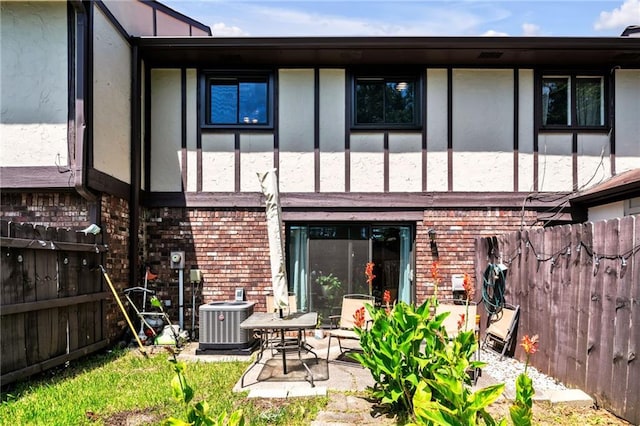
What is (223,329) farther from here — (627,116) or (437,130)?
(627,116)

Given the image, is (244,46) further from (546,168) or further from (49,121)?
(546,168)

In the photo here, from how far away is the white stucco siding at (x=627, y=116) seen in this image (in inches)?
301

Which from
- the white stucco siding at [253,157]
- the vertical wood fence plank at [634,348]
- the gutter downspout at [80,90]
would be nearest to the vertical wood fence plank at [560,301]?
the vertical wood fence plank at [634,348]

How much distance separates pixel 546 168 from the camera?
7.63 m

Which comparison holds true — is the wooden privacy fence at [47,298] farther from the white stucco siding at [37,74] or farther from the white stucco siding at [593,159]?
the white stucco siding at [593,159]

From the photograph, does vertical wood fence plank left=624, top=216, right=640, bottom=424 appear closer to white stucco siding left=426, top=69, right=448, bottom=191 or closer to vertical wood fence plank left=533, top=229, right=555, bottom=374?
vertical wood fence plank left=533, top=229, right=555, bottom=374

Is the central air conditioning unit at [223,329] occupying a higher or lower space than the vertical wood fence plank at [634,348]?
lower

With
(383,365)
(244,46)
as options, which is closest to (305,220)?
(244,46)

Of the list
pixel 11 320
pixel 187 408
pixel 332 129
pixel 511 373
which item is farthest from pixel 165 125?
pixel 187 408

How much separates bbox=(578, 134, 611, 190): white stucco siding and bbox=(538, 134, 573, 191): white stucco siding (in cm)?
19

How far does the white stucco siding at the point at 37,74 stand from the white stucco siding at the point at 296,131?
325 centimetres

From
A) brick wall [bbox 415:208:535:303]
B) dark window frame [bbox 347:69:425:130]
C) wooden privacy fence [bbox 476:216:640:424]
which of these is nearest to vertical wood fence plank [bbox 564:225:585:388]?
wooden privacy fence [bbox 476:216:640:424]

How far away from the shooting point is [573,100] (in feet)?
25.2

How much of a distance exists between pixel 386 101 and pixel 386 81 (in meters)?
0.36
